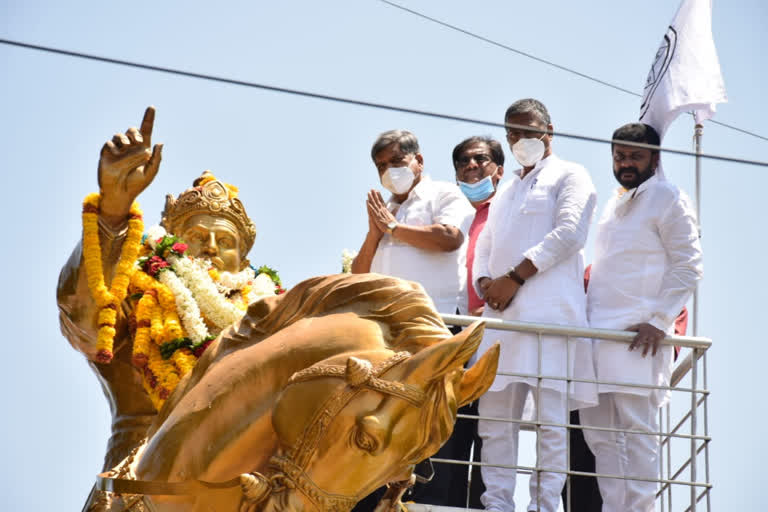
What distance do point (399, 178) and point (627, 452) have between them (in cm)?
236

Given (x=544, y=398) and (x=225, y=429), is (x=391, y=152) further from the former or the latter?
(x=225, y=429)

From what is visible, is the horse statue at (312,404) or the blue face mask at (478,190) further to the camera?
the blue face mask at (478,190)

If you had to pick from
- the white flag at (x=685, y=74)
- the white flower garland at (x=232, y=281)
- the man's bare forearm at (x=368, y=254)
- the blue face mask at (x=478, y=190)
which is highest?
the white flag at (x=685, y=74)

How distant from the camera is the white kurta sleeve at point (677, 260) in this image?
971 cm

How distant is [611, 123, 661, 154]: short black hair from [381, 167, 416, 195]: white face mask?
4.37 ft

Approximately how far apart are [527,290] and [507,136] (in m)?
1.18

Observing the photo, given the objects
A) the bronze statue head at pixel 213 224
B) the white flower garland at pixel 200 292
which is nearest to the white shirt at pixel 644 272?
the white flower garland at pixel 200 292

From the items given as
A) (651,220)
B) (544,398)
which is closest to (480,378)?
(544,398)

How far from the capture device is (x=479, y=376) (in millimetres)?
7766

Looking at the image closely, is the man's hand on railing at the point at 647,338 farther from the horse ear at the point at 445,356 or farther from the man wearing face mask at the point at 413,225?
the horse ear at the point at 445,356

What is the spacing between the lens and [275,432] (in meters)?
7.75

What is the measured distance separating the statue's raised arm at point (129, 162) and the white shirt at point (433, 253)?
5.34ft

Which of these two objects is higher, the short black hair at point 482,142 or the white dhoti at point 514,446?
the short black hair at point 482,142

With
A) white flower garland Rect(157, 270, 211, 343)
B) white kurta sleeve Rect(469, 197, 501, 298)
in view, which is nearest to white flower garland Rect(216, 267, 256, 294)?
white flower garland Rect(157, 270, 211, 343)
